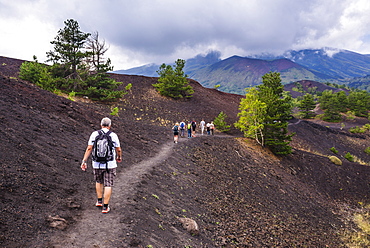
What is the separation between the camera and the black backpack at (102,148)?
5168 millimetres

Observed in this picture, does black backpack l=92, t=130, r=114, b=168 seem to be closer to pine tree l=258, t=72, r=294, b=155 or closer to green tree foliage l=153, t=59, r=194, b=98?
pine tree l=258, t=72, r=294, b=155

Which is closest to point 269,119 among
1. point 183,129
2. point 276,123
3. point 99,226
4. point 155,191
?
point 276,123

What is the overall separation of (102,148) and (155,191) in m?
3.73

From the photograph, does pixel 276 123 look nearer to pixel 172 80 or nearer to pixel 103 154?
pixel 172 80

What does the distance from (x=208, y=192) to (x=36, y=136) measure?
8.23 meters

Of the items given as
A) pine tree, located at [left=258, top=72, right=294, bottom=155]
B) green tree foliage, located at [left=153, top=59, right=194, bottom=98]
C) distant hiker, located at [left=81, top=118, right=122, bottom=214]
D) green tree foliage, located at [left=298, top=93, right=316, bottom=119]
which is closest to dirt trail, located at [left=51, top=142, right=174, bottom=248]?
distant hiker, located at [left=81, top=118, right=122, bottom=214]

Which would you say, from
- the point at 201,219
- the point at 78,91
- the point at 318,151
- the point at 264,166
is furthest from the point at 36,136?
the point at 318,151

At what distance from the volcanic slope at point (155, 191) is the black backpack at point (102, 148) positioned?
1.54 m

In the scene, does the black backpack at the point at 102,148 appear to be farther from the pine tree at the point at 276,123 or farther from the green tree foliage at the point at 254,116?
the pine tree at the point at 276,123

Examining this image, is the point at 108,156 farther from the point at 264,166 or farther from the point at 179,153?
the point at 264,166

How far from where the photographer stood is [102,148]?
5168 mm

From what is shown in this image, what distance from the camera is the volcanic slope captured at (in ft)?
16.4

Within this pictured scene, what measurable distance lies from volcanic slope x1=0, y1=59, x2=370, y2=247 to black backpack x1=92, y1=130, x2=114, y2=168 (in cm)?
154

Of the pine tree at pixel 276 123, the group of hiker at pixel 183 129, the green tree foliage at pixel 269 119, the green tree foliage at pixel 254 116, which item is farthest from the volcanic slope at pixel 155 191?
the green tree foliage at pixel 254 116
